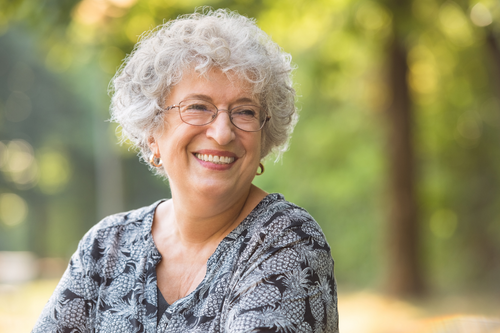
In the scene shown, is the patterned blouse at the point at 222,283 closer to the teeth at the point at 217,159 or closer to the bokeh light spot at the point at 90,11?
the teeth at the point at 217,159

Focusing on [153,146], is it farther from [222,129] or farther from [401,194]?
[401,194]

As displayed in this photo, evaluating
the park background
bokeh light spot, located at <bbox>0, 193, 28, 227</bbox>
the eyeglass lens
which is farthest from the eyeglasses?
bokeh light spot, located at <bbox>0, 193, 28, 227</bbox>

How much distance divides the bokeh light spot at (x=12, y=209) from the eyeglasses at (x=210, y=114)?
25.2 m

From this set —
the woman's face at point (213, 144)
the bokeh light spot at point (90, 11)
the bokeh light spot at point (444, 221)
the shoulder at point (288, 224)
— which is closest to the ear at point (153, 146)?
the woman's face at point (213, 144)

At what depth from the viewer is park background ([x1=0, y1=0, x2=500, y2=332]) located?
517 centimetres

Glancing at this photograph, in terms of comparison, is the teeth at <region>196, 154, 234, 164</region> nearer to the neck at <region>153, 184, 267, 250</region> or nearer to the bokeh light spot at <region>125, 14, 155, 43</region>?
the neck at <region>153, 184, 267, 250</region>

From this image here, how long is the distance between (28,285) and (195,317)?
13.7 metres

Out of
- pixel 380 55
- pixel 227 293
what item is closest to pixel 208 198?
pixel 227 293

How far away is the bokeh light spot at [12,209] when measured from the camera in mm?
25281

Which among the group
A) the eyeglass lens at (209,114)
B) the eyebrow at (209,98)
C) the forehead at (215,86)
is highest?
the forehead at (215,86)

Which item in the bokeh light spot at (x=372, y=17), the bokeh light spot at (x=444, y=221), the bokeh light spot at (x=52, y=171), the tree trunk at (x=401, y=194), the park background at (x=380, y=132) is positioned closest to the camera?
the bokeh light spot at (x=372, y=17)

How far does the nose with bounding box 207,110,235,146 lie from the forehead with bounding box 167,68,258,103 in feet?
0.20

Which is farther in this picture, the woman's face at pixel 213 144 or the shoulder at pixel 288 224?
the woman's face at pixel 213 144

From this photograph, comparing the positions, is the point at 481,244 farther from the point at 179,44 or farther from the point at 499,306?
the point at 179,44
